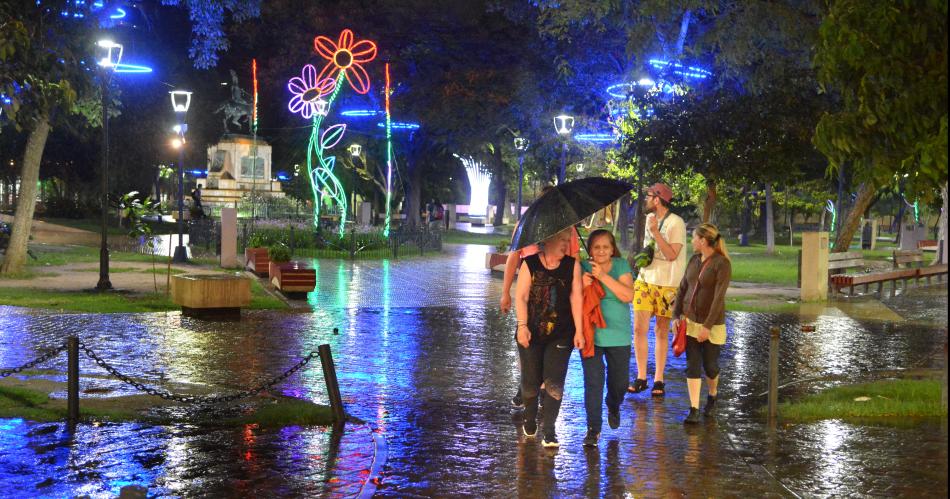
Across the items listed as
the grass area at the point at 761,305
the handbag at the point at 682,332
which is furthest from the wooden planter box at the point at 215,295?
the handbag at the point at 682,332

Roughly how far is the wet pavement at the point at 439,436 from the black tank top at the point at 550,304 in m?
0.93

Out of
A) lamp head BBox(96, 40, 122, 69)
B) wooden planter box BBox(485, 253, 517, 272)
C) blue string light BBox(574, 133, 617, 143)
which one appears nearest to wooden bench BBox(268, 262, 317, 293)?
lamp head BBox(96, 40, 122, 69)

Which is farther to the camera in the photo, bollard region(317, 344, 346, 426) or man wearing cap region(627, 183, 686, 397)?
man wearing cap region(627, 183, 686, 397)

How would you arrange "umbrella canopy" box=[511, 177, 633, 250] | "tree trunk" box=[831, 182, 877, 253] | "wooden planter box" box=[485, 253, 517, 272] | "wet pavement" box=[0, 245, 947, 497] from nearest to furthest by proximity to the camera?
"wet pavement" box=[0, 245, 947, 497] < "umbrella canopy" box=[511, 177, 633, 250] < "tree trunk" box=[831, 182, 877, 253] < "wooden planter box" box=[485, 253, 517, 272]

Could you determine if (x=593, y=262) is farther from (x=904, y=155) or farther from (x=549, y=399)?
(x=904, y=155)

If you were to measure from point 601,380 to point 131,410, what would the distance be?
4.17m

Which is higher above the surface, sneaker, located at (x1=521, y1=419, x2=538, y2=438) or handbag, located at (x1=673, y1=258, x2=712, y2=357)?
handbag, located at (x1=673, y1=258, x2=712, y2=357)

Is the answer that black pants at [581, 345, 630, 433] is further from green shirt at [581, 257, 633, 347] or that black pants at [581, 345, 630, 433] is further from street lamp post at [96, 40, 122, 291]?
street lamp post at [96, 40, 122, 291]

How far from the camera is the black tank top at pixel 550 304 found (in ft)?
26.8

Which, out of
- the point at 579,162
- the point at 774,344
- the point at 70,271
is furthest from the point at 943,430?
the point at 579,162

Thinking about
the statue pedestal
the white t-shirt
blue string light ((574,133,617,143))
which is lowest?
the white t-shirt

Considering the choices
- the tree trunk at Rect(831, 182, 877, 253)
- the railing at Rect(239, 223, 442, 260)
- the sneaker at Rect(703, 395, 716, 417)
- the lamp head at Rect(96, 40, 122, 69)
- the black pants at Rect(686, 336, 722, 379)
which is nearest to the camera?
the black pants at Rect(686, 336, 722, 379)

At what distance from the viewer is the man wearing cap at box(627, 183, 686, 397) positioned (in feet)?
33.7

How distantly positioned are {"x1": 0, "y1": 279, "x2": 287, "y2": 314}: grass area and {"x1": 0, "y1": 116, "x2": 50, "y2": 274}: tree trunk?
10.6 ft
